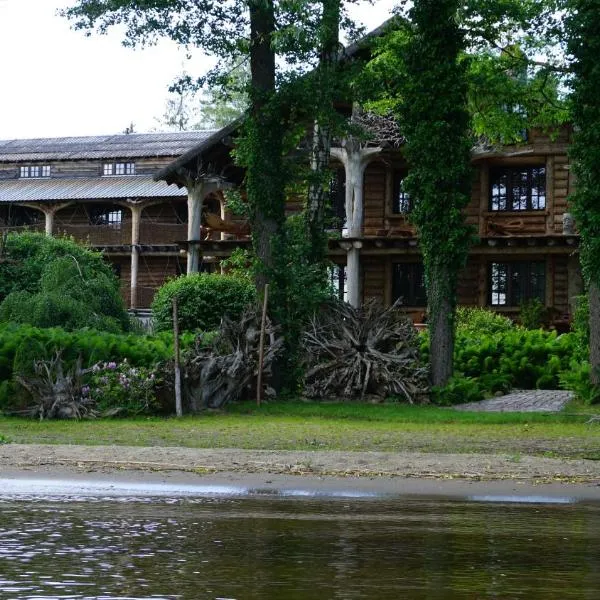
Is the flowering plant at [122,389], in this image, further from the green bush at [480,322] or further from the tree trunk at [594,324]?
the green bush at [480,322]

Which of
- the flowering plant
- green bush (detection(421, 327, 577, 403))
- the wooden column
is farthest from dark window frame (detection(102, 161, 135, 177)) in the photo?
the flowering plant

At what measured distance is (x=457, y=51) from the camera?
22.4 m

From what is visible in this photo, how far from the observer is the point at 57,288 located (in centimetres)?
2581

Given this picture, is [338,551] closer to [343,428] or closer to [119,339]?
[343,428]

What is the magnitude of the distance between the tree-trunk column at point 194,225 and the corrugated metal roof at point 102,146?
14.8m

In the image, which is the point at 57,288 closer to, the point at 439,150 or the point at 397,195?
the point at 439,150

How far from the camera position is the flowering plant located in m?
17.9

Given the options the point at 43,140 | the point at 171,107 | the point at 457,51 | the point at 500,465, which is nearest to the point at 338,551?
the point at 500,465

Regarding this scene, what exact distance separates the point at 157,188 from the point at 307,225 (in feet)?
82.2

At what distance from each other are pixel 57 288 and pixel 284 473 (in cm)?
1542

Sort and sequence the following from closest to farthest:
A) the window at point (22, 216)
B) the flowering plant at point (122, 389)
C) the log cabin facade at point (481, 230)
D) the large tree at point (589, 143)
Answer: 1. the flowering plant at point (122, 389)
2. the large tree at point (589, 143)
3. the log cabin facade at point (481, 230)
4. the window at point (22, 216)

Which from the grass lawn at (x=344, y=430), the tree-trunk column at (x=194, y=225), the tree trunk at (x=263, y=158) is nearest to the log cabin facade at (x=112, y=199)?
the tree-trunk column at (x=194, y=225)

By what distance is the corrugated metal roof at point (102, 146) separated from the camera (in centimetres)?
5356

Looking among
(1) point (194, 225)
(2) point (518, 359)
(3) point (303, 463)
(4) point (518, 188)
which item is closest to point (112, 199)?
(1) point (194, 225)
